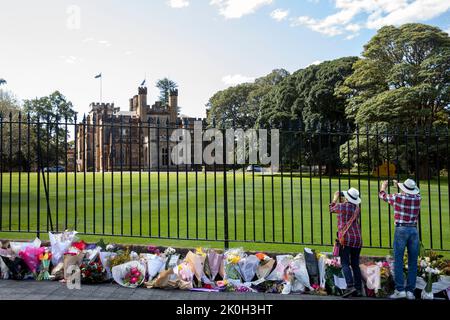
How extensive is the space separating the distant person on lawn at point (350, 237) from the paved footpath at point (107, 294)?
1.03 ft

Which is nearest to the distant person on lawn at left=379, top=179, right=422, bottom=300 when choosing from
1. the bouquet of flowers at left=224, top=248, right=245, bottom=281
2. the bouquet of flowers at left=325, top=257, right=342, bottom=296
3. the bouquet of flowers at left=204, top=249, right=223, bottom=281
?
the bouquet of flowers at left=325, top=257, right=342, bottom=296

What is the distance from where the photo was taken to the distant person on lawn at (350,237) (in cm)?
533

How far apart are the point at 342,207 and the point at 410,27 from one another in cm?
2924

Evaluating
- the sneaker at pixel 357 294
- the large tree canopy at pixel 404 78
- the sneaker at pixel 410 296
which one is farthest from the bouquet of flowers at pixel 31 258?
the large tree canopy at pixel 404 78

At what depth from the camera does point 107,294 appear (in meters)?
5.38

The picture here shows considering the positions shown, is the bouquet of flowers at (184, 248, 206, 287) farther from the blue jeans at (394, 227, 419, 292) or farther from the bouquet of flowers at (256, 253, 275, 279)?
the blue jeans at (394, 227, 419, 292)

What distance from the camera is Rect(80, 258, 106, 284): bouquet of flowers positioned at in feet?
19.2

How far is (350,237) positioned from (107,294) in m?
3.53

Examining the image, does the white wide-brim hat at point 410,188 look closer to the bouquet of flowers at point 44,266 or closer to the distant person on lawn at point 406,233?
the distant person on lawn at point 406,233

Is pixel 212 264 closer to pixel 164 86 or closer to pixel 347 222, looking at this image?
pixel 347 222
